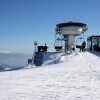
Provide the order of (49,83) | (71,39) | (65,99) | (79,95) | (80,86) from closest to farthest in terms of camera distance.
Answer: (65,99), (79,95), (80,86), (49,83), (71,39)

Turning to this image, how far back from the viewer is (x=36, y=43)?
165 ft

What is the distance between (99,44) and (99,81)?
34675mm

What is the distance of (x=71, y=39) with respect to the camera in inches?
1877

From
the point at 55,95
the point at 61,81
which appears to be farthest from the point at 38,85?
the point at 55,95

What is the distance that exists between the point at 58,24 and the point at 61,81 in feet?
111

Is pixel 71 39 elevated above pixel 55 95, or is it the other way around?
pixel 71 39

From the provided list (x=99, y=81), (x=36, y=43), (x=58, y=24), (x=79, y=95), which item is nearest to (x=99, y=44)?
(x=58, y=24)

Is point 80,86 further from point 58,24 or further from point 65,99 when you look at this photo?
point 58,24

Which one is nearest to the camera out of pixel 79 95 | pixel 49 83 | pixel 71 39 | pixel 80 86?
pixel 79 95

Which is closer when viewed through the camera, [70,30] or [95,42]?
[70,30]

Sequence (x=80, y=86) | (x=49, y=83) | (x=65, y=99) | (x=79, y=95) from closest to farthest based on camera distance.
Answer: (x=65, y=99)
(x=79, y=95)
(x=80, y=86)
(x=49, y=83)

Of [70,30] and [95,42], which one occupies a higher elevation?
[70,30]

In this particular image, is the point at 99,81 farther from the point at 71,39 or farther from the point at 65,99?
the point at 71,39

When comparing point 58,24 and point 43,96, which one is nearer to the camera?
point 43,96
